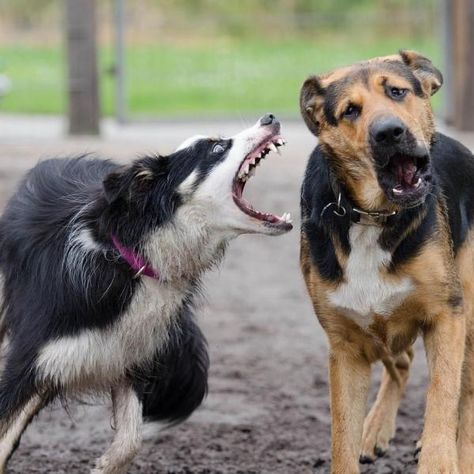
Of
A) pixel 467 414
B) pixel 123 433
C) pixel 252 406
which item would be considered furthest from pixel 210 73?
pixel 467 414

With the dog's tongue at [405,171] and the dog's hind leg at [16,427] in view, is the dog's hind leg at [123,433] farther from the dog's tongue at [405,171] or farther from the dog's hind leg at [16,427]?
the dog's tongue at [405,171]

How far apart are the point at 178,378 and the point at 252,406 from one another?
1.07m

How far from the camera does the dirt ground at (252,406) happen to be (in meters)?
5.42

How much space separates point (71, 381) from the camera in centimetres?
467

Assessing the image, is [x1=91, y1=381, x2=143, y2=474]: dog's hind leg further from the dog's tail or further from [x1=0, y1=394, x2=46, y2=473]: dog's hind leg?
[x1=0, y1=394, x2=46, y2=473]: dog's hind leg

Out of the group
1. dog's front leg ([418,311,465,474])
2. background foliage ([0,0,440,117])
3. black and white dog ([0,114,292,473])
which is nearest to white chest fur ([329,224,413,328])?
dog's front leg ([418,311,465,474])

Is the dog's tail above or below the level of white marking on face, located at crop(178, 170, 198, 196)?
below

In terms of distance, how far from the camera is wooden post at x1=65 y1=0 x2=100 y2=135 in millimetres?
13539

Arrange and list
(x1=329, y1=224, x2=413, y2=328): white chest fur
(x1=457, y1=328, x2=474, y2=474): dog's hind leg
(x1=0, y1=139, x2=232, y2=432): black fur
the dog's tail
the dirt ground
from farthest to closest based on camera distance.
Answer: the dirt ground < the dog's tail < (x1=457, y1=328, x2=474, y2=474): dog's hind leg < (x1=0, y1=139, x2=232, y2=432): black fur < (x1=329, y1=224, x2=413, y2=328): white chest fur

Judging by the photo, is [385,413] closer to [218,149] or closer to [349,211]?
[349,211]

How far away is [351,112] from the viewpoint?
443 centimetres

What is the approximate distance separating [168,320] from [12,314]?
669mm

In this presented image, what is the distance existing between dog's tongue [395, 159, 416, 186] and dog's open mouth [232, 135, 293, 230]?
0.44m

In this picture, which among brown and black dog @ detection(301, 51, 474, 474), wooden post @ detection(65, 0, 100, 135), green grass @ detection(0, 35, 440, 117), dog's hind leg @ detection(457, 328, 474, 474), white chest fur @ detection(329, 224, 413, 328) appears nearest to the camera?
brown and black dog @ detection(301, 51, 474, 474)
